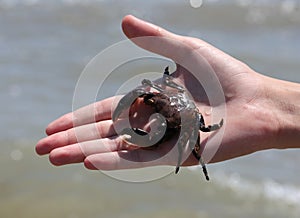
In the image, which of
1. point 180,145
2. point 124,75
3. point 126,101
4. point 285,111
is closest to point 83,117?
point 126,101

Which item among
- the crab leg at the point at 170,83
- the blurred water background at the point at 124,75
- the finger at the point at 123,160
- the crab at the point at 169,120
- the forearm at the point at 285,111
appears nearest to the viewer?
the finger at the point at 123,160

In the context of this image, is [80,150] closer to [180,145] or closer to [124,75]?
[180,145]

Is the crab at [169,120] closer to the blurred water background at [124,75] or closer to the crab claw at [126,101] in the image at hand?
the crab claw at [126,101]

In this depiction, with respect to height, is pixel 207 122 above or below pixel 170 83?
below

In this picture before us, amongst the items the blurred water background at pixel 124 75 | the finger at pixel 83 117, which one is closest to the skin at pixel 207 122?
the finger at pixel 83 117

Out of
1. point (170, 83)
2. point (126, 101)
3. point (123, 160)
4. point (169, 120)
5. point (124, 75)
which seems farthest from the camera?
point (124, 75)

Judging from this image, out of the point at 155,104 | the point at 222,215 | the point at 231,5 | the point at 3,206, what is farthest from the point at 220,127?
the point at 231,5

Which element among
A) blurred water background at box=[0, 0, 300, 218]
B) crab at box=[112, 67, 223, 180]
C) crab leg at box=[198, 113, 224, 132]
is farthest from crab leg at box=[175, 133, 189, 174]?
blurred water background at box=[0, 0, 300, 218]

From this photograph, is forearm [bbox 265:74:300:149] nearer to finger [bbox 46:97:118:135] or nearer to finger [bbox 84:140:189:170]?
finger [bbox 84:140:189:170]
